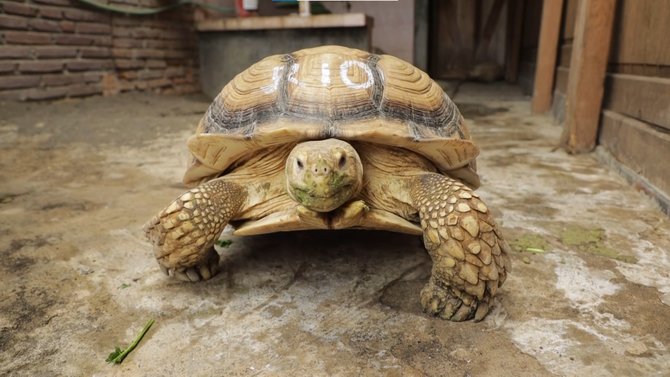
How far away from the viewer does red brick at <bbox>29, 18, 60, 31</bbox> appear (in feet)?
17.2

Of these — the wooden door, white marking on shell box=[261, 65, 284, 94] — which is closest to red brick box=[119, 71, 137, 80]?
white marking on shell box=[261, 65, 284, 94]

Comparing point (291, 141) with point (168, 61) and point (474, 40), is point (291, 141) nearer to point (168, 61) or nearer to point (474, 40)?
point (168, 61)

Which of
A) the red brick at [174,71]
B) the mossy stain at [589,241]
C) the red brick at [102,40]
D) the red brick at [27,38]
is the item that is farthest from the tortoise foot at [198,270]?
the red brick at [174,71]

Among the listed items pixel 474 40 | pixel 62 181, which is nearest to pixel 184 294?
pixel 62 181

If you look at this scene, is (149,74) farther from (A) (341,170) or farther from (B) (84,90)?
(A) (341,170)

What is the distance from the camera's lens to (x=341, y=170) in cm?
156

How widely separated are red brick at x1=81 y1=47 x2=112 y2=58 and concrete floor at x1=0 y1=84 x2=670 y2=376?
3.20 meters

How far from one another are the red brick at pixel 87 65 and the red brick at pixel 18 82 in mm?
465

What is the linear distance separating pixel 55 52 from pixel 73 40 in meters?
0.30

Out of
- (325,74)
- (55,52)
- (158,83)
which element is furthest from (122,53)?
(325,74)

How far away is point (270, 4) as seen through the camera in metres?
7.82

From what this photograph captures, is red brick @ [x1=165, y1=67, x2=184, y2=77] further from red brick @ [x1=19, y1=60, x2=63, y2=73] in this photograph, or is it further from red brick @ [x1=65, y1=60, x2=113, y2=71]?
red brick @ [x1=19, y1=60, x2=63, y2=73]

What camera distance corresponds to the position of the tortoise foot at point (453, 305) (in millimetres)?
1631

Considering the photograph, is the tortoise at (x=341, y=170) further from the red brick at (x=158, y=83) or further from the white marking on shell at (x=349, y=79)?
the red brick at (x=158, y=83)
